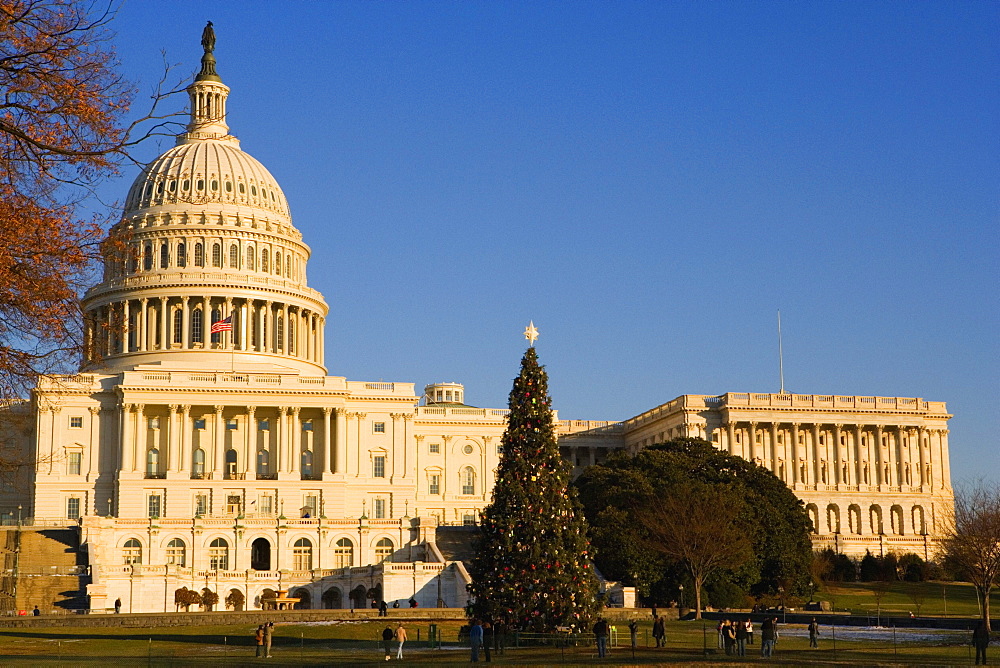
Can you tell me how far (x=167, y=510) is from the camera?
120 m

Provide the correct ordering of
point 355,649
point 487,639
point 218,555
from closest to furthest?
point 487,639, point 355,649, point 218,555

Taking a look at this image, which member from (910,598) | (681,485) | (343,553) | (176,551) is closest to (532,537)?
(681,485)

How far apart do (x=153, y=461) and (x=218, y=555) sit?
824 inches

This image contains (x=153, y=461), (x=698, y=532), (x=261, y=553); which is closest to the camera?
(x=698, y=532)

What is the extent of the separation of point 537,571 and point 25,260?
2935 centimetres

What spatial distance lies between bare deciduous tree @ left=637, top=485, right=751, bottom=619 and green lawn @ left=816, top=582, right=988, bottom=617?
26.1 ft

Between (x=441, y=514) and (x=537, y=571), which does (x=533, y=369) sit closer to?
(x=537, y=571)

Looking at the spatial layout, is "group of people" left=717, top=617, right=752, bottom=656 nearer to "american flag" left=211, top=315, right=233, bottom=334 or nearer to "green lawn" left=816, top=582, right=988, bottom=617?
"green lawn" left=816, top=582, right=988, bottom=617

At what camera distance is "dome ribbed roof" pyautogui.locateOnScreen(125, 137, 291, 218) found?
146250 millimetres

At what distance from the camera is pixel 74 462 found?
4796 inches

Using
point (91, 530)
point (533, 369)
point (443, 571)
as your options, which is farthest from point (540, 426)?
point (91, 530)

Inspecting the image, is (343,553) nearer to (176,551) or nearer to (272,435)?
(176,551)

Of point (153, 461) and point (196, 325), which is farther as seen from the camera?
point (196, 325)

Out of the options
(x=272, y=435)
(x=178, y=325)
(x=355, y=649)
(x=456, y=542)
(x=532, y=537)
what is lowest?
(x=355, y=649)
